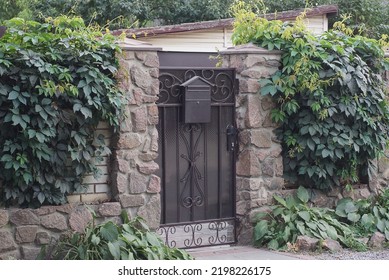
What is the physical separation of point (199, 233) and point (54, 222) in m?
1.73

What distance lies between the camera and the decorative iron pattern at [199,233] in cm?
770

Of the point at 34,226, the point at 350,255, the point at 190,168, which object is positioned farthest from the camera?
the point at 190,168

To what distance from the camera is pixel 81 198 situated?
715 centimetres

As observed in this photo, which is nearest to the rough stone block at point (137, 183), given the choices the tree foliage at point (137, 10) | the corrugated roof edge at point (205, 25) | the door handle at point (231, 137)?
the door handle at point (231, 137)

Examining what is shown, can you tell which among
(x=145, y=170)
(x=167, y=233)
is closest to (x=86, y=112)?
(x=145, y=170)

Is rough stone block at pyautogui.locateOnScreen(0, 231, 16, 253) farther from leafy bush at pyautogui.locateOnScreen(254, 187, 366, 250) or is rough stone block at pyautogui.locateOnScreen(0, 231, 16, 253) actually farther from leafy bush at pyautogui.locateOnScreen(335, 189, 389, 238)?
leafy bush at pyautogui.locateOnScreen(335, 189, 389, 238)

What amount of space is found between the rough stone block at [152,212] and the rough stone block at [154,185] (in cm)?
7

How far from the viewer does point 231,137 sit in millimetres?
8086

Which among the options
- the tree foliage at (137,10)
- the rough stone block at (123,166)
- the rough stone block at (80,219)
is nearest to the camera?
the rough stone block at (80,219)

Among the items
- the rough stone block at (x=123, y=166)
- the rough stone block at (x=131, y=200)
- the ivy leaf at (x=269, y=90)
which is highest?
the ivy leaf at (x=269, y=90)

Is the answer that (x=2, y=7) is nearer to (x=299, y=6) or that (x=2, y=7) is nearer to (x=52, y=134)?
(x=299, y=6)

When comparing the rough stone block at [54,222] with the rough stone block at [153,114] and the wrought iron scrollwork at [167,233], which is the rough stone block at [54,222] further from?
the rough stone block at [153,114]

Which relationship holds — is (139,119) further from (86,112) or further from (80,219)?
(80,219)

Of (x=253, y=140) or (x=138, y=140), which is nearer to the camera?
(x=138, y=140)
